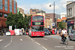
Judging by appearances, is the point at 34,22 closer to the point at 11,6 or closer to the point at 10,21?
A: the point at 10,21

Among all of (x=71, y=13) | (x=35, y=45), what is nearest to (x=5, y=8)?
(x=71, y=13)

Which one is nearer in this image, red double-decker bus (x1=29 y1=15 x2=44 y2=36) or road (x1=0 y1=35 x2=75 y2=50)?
road (x1=0 y1=35 x2=75 y2=50)

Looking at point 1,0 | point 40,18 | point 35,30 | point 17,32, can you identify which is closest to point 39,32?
point 35,30

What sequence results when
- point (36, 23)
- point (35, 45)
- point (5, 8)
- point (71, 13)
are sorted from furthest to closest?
1. point (5, 8)
2. point (71, 13)
3. point (36, 23)
4. point (35, 45)

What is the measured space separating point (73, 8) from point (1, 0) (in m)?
45.5

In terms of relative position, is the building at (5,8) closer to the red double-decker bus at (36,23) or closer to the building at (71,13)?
the building at (71,13)

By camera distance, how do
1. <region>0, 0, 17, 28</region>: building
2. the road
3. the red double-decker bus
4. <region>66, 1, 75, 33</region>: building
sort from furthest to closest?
<region>0, 0, 17, 28</region>: building, <region>66, 1, 75, 33</region>: building, the red double-decker bus, the road

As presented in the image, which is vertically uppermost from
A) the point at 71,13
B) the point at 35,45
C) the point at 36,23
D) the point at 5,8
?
the point at 5,8

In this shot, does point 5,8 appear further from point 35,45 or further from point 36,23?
point 35,45

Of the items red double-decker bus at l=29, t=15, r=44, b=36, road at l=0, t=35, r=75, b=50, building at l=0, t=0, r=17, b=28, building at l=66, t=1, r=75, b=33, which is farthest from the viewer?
building at l=0, t=0, r=17, b=28

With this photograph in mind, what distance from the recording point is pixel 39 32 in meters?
27.7

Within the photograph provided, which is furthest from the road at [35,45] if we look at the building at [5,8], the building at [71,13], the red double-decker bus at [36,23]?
the building at [5,8]

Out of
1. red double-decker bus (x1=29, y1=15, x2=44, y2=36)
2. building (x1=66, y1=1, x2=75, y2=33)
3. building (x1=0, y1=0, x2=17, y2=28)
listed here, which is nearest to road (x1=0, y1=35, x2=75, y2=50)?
red double-decker bus (x1=29, y1=15, x2=44, y2=36)

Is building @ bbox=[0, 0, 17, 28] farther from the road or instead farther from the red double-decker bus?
the road
